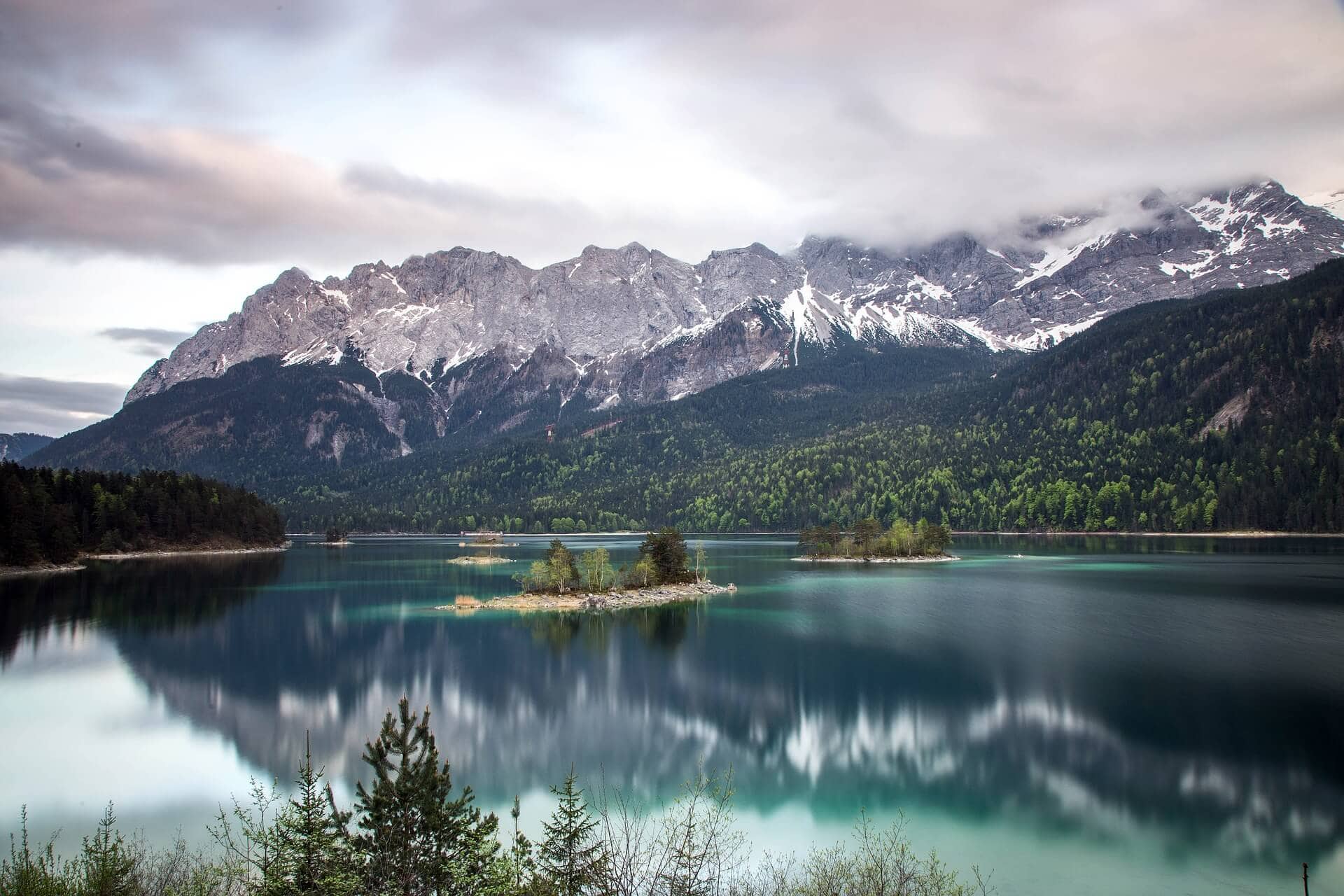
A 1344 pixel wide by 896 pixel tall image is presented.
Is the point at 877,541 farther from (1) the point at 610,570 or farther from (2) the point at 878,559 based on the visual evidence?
(1) the point at 610,570

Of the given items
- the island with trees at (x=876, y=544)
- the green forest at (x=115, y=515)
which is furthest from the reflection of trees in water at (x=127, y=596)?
the island with trees at (x=876, y=544)

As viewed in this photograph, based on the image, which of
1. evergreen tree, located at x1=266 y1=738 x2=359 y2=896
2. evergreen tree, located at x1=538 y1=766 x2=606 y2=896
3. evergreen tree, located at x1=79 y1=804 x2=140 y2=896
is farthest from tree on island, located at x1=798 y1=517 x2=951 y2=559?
evergreen tree, located at x1=79 y1=804 x2=140 y2=896

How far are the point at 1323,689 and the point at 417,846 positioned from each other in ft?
143

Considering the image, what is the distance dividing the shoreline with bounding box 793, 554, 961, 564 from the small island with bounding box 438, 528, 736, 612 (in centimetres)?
4288

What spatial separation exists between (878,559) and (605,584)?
65820mm

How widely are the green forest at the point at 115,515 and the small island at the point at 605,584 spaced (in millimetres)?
54032

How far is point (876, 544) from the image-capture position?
Result: 138 m

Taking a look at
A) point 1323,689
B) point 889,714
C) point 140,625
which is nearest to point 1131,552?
point 1323,689

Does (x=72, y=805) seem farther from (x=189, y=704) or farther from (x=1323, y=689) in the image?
(x=1323, y=689)

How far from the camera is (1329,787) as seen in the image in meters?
27.8

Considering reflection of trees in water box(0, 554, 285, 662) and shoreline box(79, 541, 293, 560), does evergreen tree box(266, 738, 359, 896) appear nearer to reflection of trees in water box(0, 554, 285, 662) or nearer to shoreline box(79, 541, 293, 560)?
reflection of trees in water box(0, 554, 285, 662)

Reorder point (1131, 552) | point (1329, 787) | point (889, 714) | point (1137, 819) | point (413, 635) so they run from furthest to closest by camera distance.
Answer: point (1131, 552) < point (413, 635) < point (889, 714) < point (1329, 787) < point (1137, 819)

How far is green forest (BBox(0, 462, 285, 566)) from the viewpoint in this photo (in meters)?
95.8

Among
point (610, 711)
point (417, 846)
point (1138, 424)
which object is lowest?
point (610, 711)
